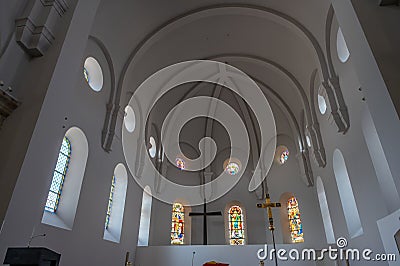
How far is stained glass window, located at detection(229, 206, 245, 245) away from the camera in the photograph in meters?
13.3

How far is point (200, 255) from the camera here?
9547 mm

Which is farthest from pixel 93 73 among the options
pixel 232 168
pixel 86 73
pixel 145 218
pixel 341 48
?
pixel 232 168

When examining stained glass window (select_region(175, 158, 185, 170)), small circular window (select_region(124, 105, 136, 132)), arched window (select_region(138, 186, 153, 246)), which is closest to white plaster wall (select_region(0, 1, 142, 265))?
arched window (select_region(138, 186, 153, 246))

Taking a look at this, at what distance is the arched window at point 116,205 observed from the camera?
8562 mm

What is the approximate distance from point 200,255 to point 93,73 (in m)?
6.98

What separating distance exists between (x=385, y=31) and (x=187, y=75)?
31.6 feet

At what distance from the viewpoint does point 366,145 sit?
6.61 meters

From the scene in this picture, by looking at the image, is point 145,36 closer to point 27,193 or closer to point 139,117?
point 139,117

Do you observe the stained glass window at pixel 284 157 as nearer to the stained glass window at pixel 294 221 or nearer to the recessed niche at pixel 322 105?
the stained glass window at pixel 294 221

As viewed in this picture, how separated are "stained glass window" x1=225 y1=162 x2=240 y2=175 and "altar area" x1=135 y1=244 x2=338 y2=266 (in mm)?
5978

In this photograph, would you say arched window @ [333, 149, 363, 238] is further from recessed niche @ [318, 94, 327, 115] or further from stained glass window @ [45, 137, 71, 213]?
stained glass window @ [45, 137, 71, 213]
